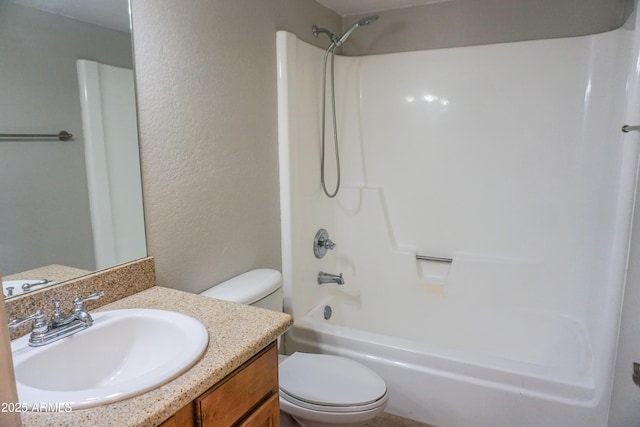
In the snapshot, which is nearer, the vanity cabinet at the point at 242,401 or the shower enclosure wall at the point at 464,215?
the vanity cabinet at the point at 242,401

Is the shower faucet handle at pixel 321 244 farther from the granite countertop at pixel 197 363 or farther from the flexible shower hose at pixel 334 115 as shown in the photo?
the granite countertop at pixel 197 363

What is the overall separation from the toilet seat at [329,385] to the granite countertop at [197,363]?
52 cm

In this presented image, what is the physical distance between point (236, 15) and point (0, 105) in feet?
3.32

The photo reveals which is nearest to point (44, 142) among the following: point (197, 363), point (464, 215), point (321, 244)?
point (197, 363)

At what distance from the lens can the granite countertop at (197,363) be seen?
73 cm

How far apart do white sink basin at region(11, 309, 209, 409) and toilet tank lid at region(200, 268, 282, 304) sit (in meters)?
0.44

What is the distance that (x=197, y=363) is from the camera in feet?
2.98

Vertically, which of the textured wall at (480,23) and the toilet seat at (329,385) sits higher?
the textured wall at (480,23)

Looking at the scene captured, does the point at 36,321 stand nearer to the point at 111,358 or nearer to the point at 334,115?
the point at 111,358

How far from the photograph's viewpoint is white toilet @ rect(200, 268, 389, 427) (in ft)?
4.80

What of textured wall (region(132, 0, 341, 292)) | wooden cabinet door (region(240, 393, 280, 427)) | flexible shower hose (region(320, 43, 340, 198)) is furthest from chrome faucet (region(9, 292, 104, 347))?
flexible shower hose (region(320, 43, 340, 198))

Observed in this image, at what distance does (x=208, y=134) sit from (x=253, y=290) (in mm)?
653

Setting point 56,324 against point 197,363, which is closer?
point 197,363

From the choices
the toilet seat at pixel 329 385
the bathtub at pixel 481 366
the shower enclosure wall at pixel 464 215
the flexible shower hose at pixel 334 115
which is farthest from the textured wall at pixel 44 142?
the flexible shower hose at pixel 334 115
